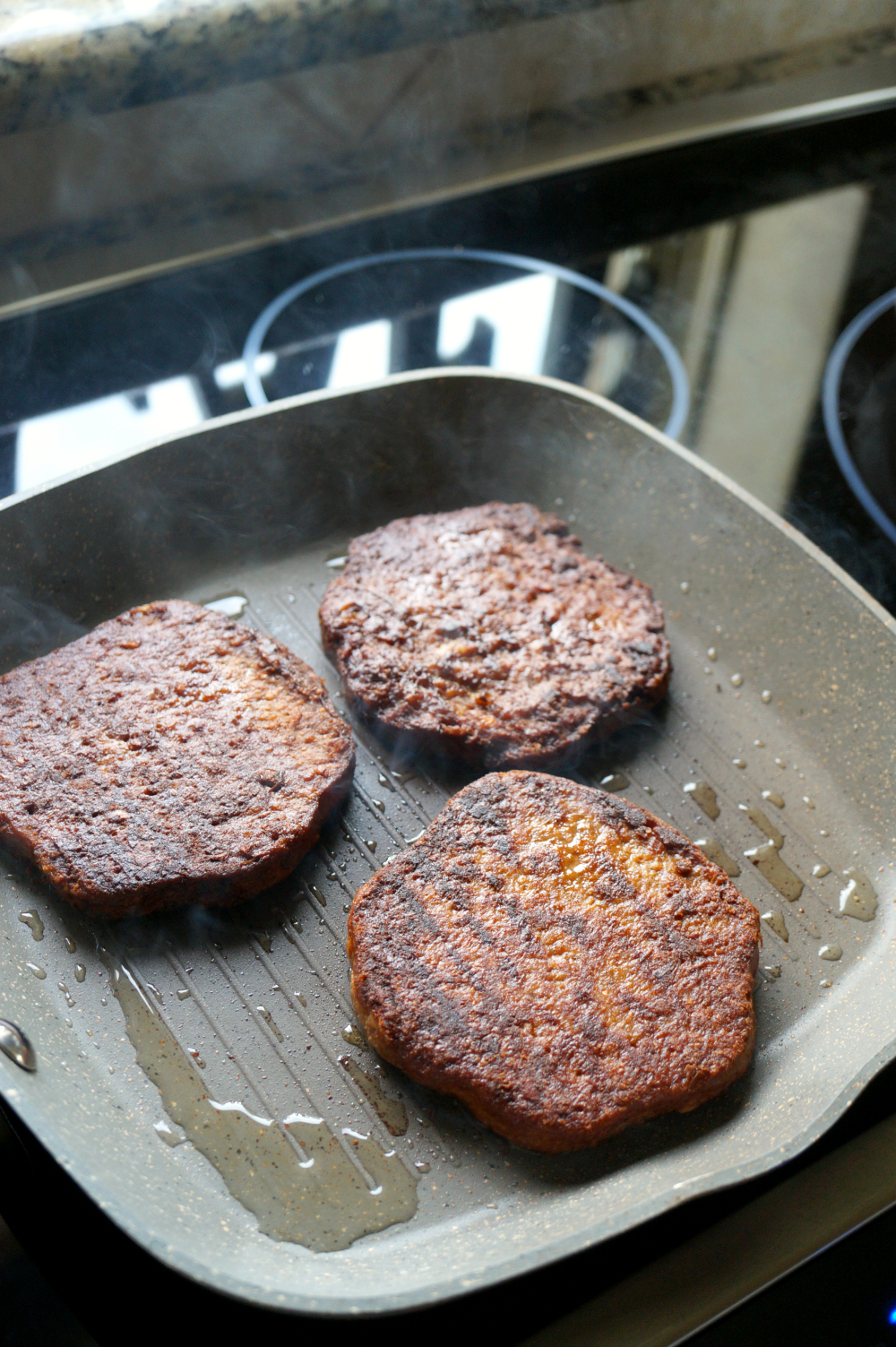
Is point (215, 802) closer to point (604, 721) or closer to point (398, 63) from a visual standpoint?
point (604, 721)

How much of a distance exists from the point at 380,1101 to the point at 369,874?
0.31 meters

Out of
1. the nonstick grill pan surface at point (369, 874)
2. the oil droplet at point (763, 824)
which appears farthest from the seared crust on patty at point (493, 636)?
the oil droplet at point (763, 824)

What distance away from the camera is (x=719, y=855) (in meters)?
1.53

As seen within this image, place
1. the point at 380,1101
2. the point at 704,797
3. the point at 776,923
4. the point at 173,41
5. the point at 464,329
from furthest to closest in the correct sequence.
→ the point at 464,329 < the point at 173,41 < the point at 704,797 < the point at 776,923 < the point at 380,1101

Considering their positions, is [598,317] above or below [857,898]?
above

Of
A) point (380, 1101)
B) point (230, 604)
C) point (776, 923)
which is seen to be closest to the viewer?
point (380, 1101)

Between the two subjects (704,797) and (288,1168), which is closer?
(288,1168)

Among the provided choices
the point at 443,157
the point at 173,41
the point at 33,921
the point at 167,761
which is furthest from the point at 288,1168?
the point at 443,157

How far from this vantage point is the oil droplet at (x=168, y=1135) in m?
1.22

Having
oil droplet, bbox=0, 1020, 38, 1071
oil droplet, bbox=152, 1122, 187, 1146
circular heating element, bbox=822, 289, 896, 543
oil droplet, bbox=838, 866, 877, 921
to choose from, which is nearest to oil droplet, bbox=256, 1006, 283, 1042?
oil droplet, bbox=152, 1122, 187, 1146

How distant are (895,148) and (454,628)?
1792 mm

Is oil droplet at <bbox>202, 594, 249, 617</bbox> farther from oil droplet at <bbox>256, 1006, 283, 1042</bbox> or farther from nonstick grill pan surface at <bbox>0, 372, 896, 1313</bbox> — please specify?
oil droplet at <bbox>256, 1006, 283, 1042</bbox>

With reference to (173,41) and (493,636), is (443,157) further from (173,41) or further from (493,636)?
(493,636)

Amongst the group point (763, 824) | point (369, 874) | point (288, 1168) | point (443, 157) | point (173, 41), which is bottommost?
point (288, 1168)
